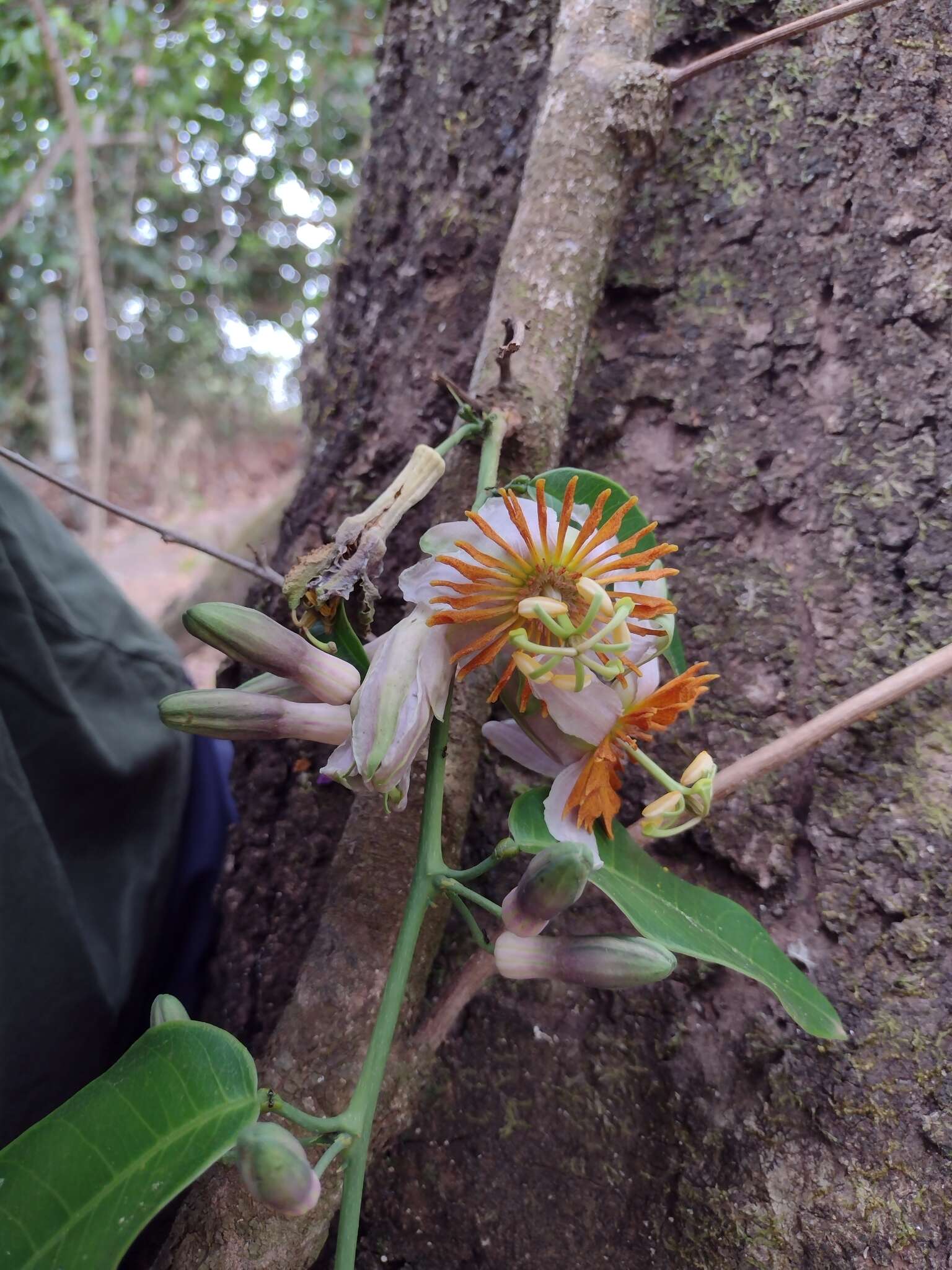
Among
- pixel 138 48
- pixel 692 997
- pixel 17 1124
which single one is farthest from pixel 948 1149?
pixel 138 48

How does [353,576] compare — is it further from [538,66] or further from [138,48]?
[138,48]

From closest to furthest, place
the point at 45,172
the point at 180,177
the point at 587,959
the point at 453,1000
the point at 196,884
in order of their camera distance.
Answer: the point at 587,959
the point at 453,1000
the point at 196,884
the point at 45,172
the point at 180,177

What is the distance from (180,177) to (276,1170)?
5.50m

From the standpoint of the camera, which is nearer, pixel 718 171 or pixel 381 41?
pixel 718 171

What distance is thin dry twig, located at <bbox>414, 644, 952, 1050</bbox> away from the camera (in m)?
0.58

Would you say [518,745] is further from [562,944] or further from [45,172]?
[45,172]

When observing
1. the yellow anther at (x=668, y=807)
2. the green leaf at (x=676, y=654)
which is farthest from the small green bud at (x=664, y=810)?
the green leaf at (x=676, y=654)

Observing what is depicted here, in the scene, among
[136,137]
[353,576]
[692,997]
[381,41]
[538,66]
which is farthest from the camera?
[136,137]

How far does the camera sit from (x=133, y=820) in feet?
2.65

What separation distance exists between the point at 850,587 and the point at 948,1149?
365 mm

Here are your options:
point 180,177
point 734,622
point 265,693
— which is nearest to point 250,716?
point 265,693

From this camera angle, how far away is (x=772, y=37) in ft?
2.13

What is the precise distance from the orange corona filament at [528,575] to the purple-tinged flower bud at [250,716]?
8 centimetres

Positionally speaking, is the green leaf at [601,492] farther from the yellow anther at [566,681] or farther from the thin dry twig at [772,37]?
Result: the thin dry twig at [772,37]
